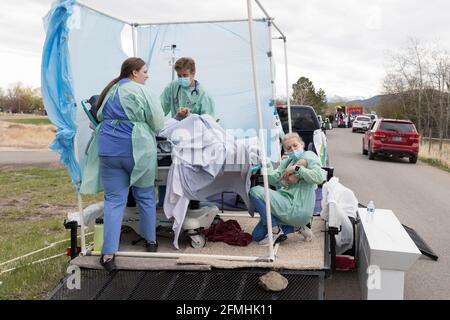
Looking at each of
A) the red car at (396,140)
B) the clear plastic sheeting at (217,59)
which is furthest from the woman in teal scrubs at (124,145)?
the red car at (396,140)

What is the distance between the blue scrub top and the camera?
14.3ft

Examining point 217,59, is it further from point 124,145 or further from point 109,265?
point 109,265

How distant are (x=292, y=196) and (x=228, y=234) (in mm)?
754

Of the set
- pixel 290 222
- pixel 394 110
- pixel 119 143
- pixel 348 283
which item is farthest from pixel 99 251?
pixel 394 110

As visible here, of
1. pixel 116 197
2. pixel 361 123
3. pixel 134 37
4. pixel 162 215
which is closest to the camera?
pixel 116 197

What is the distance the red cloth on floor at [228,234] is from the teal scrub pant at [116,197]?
0.69 metres

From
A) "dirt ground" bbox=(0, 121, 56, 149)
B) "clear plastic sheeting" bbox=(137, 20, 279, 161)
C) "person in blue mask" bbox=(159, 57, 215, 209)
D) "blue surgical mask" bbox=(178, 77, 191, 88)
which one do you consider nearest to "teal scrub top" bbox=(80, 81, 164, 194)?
"person in blue mask" bbox=(159, 57, 215, 209)

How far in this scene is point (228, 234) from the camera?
4.95m

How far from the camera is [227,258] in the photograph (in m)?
4.27

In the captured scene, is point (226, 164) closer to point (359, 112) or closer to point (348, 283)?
point (348, 283)

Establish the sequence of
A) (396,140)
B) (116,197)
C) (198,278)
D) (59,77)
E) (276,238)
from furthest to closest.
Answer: (396,140) → (276,238) → (116,197) → (59,77) → (198,278)

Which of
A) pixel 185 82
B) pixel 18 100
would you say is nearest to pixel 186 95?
pixel 185 82

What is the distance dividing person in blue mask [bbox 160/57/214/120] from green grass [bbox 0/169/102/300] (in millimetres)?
2282
